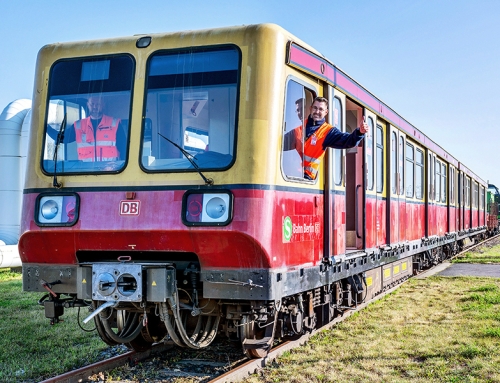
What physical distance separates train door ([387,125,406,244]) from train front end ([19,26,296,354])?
456cm

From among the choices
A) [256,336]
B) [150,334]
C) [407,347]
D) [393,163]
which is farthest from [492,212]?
[150,334]

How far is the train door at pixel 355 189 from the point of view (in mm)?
8609

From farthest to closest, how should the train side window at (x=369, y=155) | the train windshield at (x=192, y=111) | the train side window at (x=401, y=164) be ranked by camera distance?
the train side window at (x=401, y=164) < the train side window at (x=369, y=155) < the train windshield at (x=192, y=111)

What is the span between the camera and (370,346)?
284 inches

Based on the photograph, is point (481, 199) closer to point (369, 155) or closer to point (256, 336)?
point (369, 155)

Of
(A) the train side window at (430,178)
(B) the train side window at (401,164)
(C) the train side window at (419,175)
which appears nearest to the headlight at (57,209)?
(B) the train side window at (401,164)

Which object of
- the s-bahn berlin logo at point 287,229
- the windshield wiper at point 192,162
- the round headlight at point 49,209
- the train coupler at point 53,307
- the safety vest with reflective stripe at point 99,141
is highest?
the safety vest with reflective stripe at point 99,141

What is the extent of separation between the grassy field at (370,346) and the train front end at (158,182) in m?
0.71

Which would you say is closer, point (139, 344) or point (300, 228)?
point (300, 228)

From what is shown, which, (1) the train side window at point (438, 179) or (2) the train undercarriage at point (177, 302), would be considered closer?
(2) the train undercarriage at point (177, 302)

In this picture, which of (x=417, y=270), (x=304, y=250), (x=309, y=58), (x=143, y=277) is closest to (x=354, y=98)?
(x=309, y=58)

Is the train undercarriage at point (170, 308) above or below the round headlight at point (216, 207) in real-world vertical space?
below

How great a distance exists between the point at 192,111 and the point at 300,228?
1.53 m

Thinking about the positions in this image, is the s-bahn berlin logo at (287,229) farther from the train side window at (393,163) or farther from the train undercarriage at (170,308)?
the train side window at (393,163)
